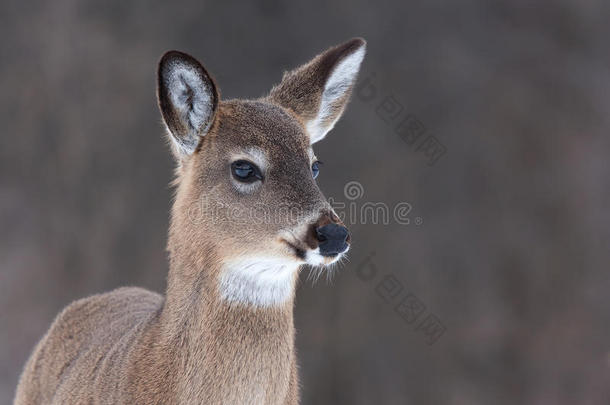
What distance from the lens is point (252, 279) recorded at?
2961 mm

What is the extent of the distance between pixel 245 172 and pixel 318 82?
31.3 inches

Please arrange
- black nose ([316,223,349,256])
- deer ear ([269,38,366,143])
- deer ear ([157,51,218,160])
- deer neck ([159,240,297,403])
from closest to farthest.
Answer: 1. black nose ([316,223,349,256])
2. deer neck ([159,240,297,403])
3. deer ear ([157,51,218,160])
4. deer ear ([269,38,366,143])

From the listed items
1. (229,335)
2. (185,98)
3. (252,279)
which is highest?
(185,98)

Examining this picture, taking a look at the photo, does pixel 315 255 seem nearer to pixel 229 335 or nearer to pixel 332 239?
pixel 332 239

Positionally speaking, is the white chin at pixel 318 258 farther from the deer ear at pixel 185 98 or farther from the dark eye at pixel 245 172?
the deer ear at pixel 185 98

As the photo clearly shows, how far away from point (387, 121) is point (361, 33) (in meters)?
0.95

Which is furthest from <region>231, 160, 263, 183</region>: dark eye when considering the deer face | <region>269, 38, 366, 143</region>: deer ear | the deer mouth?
<region>269, 38, 366, 143</region>: deer ear

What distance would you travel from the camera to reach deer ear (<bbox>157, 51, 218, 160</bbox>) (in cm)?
306

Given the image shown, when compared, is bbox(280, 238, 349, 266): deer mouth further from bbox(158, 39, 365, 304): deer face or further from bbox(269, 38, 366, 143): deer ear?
bbox(269, 38, 366, 143): deer ear

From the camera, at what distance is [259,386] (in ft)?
9.56

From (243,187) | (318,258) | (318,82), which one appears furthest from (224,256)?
(318,82)

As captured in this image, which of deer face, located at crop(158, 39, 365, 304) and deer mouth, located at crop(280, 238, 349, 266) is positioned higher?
deer face, located at crop(158, 39, 365, 304)

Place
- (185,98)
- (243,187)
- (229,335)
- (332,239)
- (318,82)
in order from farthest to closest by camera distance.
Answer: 1. (318,82)
2. (185,98)
3. (243,187)
4. (229,335)
5. (332,239)

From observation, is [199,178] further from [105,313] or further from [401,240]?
[401,240]
